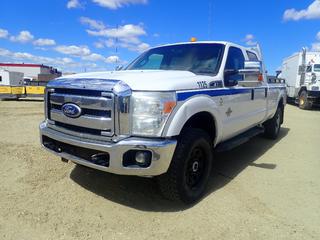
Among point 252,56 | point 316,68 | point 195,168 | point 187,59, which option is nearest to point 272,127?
point 252,56

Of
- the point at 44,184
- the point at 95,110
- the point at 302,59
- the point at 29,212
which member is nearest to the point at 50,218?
the point at 29,212

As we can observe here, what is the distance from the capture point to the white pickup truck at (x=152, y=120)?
3141mm

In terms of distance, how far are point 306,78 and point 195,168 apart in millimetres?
16126

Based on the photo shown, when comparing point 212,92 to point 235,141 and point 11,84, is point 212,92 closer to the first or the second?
point 235,141

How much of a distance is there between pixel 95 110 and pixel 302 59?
57.0 feet

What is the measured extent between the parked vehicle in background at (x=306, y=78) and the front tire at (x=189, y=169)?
15.0 m

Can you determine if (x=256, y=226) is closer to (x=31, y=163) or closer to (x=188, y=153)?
(x=188, y=153)

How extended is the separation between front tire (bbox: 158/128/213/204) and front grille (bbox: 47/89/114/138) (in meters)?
0.78

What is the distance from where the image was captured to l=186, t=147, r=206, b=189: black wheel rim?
3740 mm

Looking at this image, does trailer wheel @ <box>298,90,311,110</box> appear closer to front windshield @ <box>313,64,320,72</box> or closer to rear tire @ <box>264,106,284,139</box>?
front windshield @ <box>313,64,320,72</box>

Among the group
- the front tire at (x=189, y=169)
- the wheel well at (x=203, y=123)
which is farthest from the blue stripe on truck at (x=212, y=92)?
the front tire at (x=189, y=169)

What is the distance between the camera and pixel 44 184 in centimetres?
409

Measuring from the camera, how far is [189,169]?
374cm

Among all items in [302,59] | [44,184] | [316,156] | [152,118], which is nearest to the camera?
[152,118]
